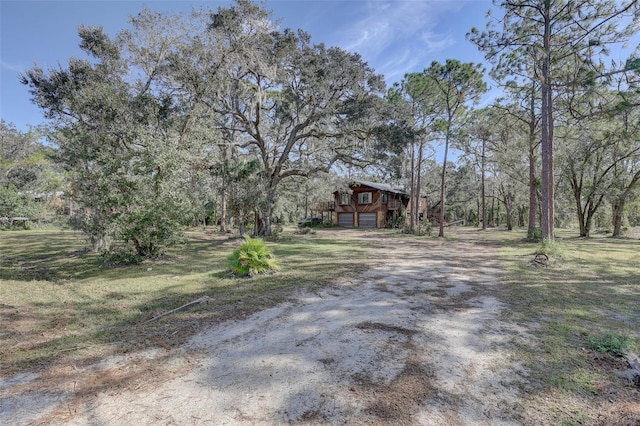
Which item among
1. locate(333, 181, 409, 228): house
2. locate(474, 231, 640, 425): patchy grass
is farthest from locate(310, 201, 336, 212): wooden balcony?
locate(474, 231, 640, 425): patchy grass

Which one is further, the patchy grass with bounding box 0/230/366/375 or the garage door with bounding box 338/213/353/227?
the garage door with bounding box 338/213/353/227

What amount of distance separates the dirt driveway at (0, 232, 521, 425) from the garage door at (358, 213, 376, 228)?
2807 centimetres

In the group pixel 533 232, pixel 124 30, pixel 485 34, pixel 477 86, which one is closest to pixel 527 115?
pixel 477 86

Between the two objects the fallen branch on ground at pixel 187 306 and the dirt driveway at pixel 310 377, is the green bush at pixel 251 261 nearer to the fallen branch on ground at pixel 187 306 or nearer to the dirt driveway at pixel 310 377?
the fallen branch on ground at pixel 187 306

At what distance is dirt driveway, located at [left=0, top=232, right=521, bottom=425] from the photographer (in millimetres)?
2275

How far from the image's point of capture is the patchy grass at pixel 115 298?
3.63 meters

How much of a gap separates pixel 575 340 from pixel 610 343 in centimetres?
31

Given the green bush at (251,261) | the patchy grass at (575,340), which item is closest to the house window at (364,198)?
the patchy grass at (575,340)

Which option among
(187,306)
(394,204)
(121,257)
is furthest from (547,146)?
(394,204)

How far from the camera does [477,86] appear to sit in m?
18.7

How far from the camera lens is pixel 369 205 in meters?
32.7

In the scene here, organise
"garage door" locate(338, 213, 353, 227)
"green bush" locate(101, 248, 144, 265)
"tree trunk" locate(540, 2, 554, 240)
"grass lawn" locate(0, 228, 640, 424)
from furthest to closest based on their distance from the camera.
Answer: "garage door" locate(338, 213, 353, 227), "tree trunk" locate(540, 2, 554, 240), "green bush" locate(101, 248, 144, 265), "grass lawn" locate(0, 228, 640, 424)

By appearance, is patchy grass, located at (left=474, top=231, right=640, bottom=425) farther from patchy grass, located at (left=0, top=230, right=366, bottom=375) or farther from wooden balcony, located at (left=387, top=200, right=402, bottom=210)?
wooden balcony, located at (left=387, top=200, right=402, bottom=210)

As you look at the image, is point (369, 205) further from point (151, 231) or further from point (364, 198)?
point (151, 231)
